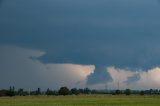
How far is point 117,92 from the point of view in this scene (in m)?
175

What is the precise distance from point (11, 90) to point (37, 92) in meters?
24.1

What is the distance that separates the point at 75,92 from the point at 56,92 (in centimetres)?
1170

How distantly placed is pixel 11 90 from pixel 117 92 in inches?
1913

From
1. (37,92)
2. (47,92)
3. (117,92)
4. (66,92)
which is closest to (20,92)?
(37,92)

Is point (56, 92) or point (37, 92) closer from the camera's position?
point (56, 92)

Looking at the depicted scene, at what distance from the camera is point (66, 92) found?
6280 inches

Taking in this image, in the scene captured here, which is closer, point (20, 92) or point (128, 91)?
point (128, 91)

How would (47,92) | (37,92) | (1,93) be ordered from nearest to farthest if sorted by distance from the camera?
(1,93), (47,92), (37,92)

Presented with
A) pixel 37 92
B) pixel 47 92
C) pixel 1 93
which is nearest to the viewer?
pixel 1 93

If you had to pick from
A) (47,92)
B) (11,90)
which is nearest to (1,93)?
(11,90)

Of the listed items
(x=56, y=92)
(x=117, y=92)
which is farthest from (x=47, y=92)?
(x=117, y=92)

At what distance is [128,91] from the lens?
16975 centimetres

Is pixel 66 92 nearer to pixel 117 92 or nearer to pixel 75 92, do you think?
pixel 75 92

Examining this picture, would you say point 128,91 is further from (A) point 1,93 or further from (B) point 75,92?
(A) point 1,93
